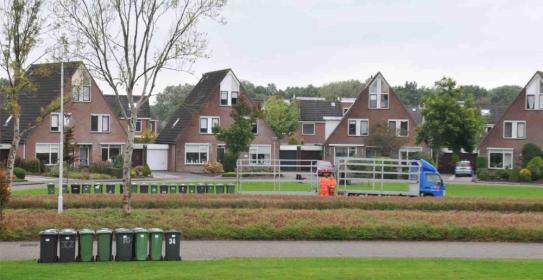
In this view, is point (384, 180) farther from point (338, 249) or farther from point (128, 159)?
point (128, 159)

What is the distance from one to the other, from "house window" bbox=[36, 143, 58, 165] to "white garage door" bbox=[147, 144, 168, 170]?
409 inches

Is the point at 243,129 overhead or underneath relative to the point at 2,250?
overhead

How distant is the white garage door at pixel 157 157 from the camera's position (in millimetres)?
73062

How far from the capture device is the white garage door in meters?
73.1

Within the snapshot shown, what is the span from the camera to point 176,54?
2602 cm

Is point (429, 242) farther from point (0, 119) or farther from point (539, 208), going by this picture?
point (0, 119)

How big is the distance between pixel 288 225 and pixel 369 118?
174ft

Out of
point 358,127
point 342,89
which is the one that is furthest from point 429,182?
point 342,89

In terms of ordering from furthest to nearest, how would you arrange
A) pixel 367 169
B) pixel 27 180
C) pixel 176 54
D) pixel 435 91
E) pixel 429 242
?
1. pixel 435 91
2. pixel 27 180
3. pixel 367 169
4. pixel 176 54
5. pixel 429 242

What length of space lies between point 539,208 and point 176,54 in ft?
55.9

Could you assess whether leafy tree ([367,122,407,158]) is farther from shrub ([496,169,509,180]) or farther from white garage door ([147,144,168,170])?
white garage door ([147,144,168,170])

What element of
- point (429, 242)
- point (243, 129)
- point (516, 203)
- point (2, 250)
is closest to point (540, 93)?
point (243, 129)

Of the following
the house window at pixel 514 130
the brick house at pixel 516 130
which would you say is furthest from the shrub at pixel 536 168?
the house window at pixel 514 130

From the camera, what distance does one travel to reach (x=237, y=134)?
65.7 m
